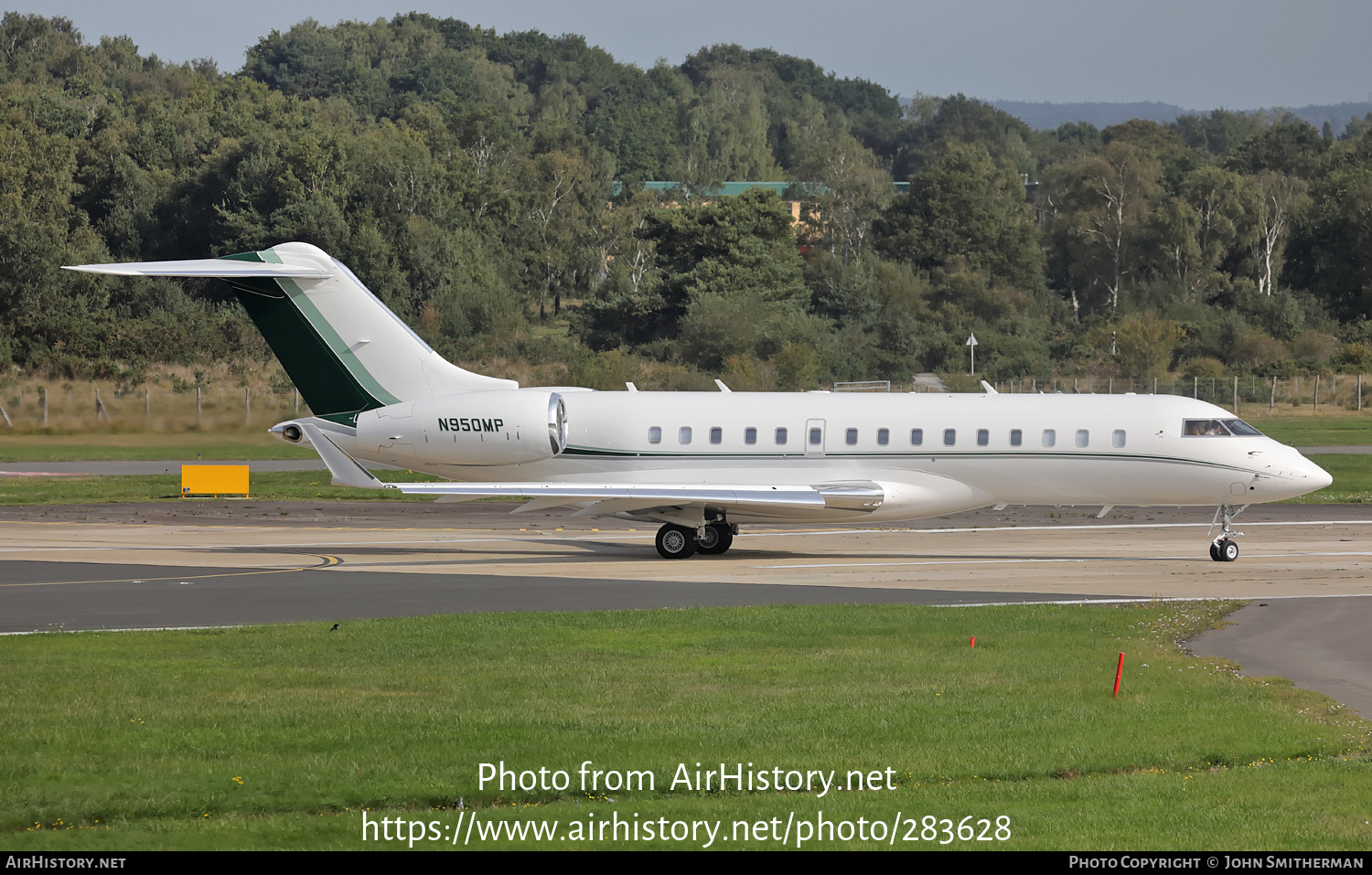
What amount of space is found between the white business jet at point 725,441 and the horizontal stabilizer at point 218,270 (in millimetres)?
49

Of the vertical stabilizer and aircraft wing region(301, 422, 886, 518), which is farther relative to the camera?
the vertical stabilizer

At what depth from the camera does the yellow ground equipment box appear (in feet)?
131

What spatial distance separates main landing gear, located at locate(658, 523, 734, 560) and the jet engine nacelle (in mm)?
2740

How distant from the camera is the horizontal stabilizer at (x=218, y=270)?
85.0 ft

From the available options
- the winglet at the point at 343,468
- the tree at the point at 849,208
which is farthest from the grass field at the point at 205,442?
the tree at the point at 849,208

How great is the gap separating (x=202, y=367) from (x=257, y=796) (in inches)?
2306

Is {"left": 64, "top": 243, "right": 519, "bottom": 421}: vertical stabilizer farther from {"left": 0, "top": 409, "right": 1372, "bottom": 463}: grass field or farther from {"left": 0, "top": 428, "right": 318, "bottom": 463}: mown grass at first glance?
{"left": 0, "top": 409, "right": 1372, "bottom": 463}: grass field

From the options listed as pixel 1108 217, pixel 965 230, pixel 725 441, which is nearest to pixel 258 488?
pixel 725 441

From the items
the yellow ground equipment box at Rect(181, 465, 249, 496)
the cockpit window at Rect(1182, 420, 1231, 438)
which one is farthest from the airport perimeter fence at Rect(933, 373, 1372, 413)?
the cockpit window at Rect(1182, 420, 1231, 438)

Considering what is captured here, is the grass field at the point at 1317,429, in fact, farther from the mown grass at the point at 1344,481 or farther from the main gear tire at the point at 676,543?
the main gear tire at the point at 676,543

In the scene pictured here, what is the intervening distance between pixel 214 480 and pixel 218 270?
563 inches

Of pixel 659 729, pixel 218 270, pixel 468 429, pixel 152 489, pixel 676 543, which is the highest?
pixel 218 270

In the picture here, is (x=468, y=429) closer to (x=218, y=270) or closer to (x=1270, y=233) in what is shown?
(x=218, y=270)

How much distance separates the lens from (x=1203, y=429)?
2723 cm
